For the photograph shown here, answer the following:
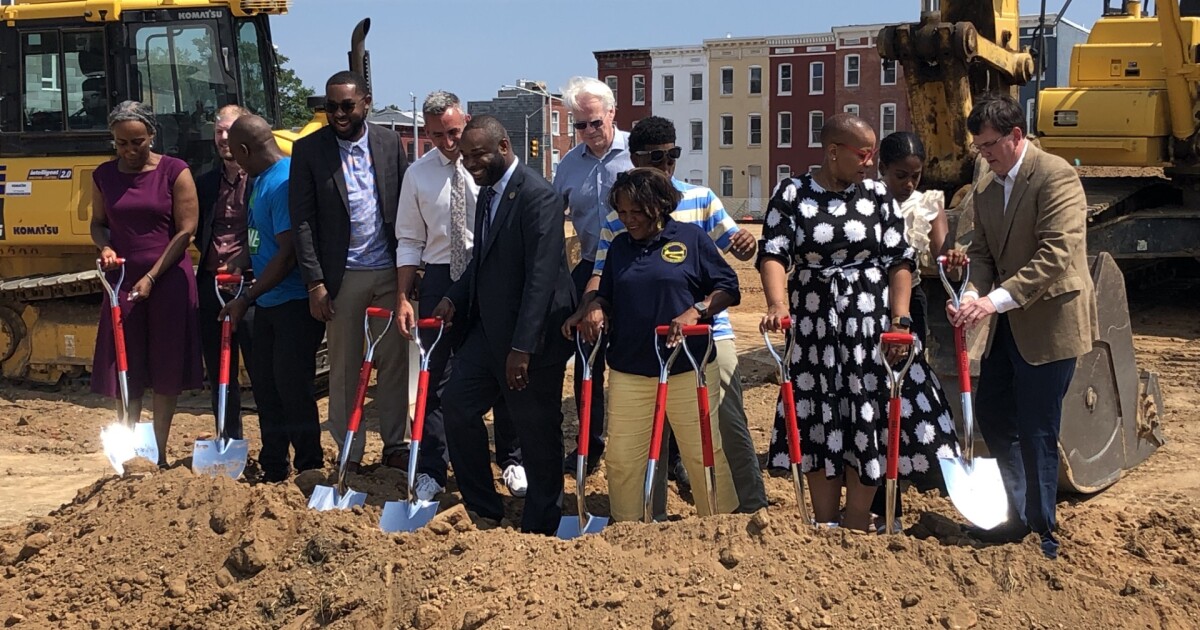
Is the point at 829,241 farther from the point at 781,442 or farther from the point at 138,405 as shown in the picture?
the point at 138,405

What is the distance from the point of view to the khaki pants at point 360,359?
20.7 ft

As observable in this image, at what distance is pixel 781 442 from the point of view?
17.3ft

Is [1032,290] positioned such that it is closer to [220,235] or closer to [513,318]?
[513,318]

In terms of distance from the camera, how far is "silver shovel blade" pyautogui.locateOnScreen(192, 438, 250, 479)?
20.8ft

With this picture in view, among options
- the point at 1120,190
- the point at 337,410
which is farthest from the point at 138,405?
the point at 1120,190

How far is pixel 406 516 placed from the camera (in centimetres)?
541

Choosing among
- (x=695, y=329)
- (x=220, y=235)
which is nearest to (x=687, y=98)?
(x=220, y=235)

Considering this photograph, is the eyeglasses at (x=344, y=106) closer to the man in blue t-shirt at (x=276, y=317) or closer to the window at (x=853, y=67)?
the man in blue t-shirt at (x=276, y=317)

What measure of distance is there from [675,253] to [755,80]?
52.3 m

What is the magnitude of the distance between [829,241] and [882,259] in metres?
0.25

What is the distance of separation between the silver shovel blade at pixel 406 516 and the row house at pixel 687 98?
2049 inches

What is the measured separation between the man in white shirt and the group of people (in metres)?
0.01

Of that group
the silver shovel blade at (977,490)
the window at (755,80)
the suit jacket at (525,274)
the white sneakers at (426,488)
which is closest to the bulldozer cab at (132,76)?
the white sneakers at (426,488)

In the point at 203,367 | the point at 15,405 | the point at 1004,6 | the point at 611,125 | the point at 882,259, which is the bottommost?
the point at 15,405
